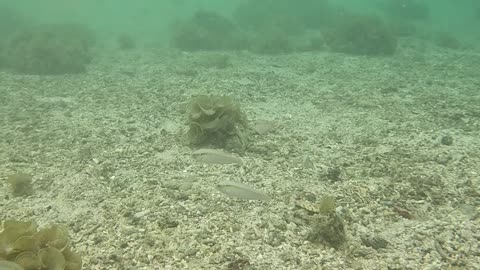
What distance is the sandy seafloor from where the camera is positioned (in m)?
3.60

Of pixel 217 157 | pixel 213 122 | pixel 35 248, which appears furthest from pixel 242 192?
pixel 35 248

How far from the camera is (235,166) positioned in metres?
5.26

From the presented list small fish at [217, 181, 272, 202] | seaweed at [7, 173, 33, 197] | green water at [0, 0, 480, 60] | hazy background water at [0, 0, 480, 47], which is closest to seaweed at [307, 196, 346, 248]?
small fish at [217, 181, 272, 202]

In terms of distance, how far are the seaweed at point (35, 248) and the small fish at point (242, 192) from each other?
6.25 ft

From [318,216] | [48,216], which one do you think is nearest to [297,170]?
[318,216]

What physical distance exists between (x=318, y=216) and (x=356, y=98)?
213 inches

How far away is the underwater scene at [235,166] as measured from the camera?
3.55 m

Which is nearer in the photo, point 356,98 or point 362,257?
point 362,257

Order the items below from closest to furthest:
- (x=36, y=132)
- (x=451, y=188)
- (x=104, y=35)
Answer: (x=451, y=188) < (x=36, y=132) < (x=104, y=35)

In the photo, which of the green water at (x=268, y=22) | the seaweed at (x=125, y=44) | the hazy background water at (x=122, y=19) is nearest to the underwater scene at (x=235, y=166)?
the seaweed at (x=125, y=44)

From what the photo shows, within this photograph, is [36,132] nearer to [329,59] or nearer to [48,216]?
[48,216]

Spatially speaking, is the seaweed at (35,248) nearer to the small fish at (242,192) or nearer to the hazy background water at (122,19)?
the small fish at (242,192)

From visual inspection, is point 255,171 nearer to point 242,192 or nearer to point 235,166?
point 235,166

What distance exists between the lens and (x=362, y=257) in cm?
355
